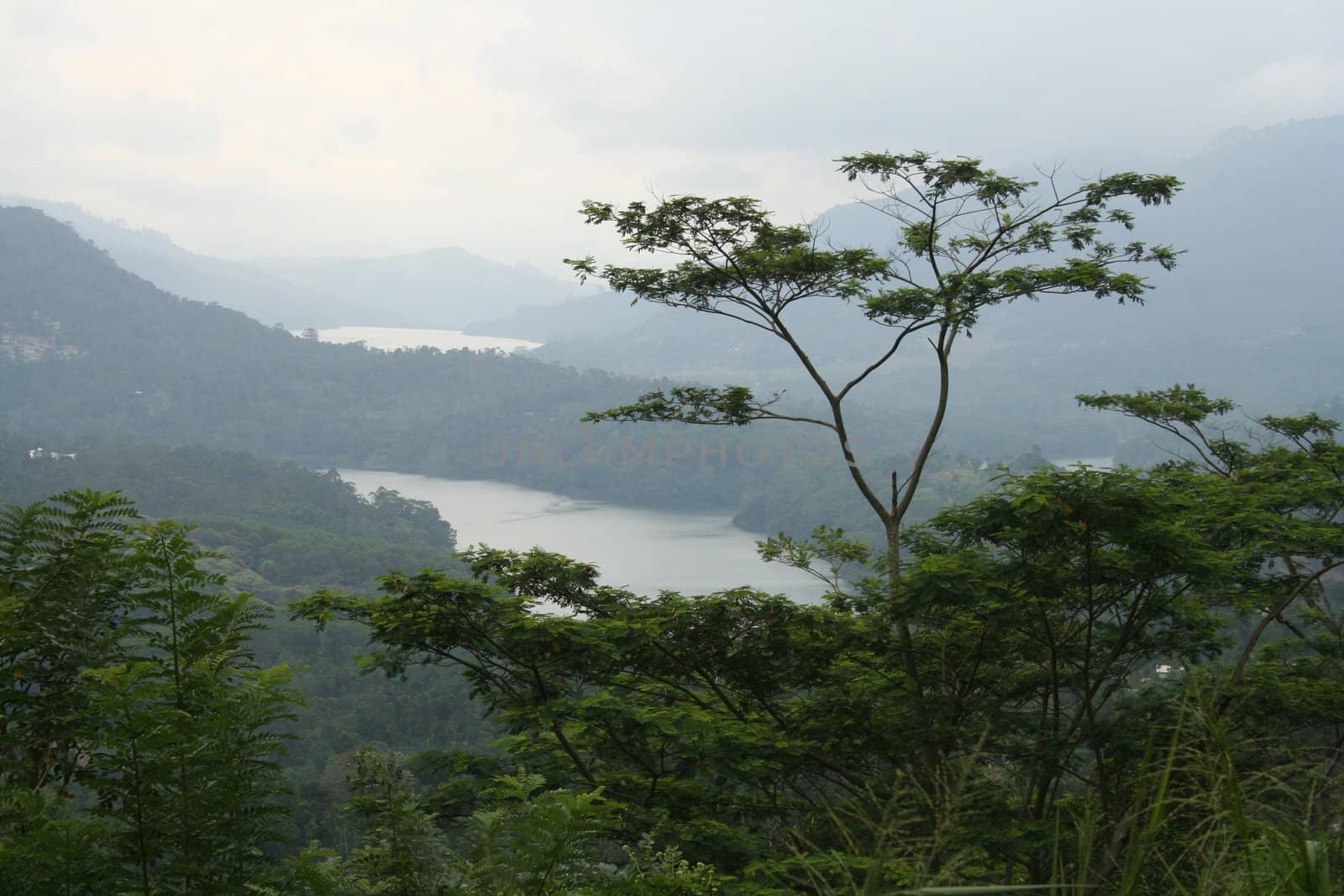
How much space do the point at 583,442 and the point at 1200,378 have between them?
174 feet

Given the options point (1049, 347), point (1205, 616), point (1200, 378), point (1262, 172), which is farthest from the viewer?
point (1262, 172)

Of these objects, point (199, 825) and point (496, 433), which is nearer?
point (199, 825)

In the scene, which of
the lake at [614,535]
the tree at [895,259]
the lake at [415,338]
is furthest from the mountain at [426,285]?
the tree at [895,259]

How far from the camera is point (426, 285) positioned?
152 metres

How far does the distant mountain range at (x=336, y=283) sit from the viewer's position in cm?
12950

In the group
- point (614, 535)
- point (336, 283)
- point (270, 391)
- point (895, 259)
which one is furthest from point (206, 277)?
point (895, 259)

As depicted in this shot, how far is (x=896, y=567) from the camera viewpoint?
17.2 feet

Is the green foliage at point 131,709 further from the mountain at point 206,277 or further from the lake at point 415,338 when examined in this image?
the mountain at point 206,277

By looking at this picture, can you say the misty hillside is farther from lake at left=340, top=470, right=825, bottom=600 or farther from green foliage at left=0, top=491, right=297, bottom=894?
green foliage at left=0, top=491, right=297, bottom=894

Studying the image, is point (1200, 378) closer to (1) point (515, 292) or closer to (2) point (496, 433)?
(2) point (496, 433)

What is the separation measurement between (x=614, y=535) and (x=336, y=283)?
12310cm

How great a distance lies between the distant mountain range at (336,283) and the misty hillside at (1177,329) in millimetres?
16608

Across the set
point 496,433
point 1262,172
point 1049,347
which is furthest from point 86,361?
point 1262,172

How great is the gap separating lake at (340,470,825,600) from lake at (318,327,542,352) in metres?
30.9
